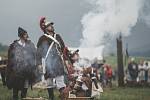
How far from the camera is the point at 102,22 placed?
941cm

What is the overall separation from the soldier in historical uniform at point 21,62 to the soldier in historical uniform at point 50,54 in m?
0.14

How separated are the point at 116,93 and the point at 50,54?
1353 mm

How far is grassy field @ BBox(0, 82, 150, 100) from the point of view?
8.92 m

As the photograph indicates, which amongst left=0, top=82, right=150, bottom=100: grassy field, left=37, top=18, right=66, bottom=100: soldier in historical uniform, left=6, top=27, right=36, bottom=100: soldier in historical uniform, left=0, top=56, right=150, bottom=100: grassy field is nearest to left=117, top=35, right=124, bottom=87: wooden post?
left=0, top=56, right=150, bottom=100: grassy field

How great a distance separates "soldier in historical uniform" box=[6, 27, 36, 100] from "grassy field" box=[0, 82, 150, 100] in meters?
0.12

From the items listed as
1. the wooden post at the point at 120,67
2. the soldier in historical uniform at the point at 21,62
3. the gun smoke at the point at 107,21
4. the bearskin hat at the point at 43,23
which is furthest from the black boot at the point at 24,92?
the wooden post at the point at 120,67

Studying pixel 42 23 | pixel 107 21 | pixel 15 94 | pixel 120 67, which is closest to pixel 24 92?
Result: pixel 15 94

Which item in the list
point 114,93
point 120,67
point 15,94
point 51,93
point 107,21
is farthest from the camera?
point 120,67

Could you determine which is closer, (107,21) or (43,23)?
(43,23)

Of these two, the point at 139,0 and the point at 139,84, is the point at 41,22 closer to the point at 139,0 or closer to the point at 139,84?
the point at 139,0

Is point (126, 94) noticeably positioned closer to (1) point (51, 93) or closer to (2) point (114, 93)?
(2) point (114, 93)

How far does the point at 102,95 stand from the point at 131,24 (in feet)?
4.03

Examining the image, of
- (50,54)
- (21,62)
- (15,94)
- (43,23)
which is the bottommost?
(15,94)

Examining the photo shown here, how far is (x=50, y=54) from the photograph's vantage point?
29.5 feet
